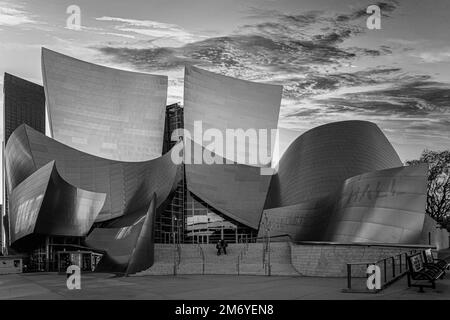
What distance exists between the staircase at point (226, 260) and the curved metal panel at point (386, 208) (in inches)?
127

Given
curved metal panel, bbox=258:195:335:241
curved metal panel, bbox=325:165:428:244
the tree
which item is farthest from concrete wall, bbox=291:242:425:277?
the tree

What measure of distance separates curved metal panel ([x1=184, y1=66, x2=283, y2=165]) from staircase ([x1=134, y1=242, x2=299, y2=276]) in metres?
16.4

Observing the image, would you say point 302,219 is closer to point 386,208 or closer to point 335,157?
point 335,157

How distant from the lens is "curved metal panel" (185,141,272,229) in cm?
4072

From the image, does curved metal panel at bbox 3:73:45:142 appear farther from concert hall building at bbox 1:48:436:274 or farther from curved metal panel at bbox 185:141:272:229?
curved metal panel at bbox 185:141:272:229

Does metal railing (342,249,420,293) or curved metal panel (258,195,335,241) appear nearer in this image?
metal railing (342,249,420,293)

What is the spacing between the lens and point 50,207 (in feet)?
89.0

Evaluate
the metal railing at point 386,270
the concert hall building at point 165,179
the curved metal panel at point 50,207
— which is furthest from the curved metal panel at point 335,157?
the metal railing at point 386,270

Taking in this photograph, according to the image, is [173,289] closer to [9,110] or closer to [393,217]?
[393,217]

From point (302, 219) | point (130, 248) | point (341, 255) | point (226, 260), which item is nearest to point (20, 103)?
point (302, 219)

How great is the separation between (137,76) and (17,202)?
731 inches

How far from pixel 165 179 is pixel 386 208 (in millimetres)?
17988

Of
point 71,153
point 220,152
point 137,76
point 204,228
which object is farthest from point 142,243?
point 137,76
